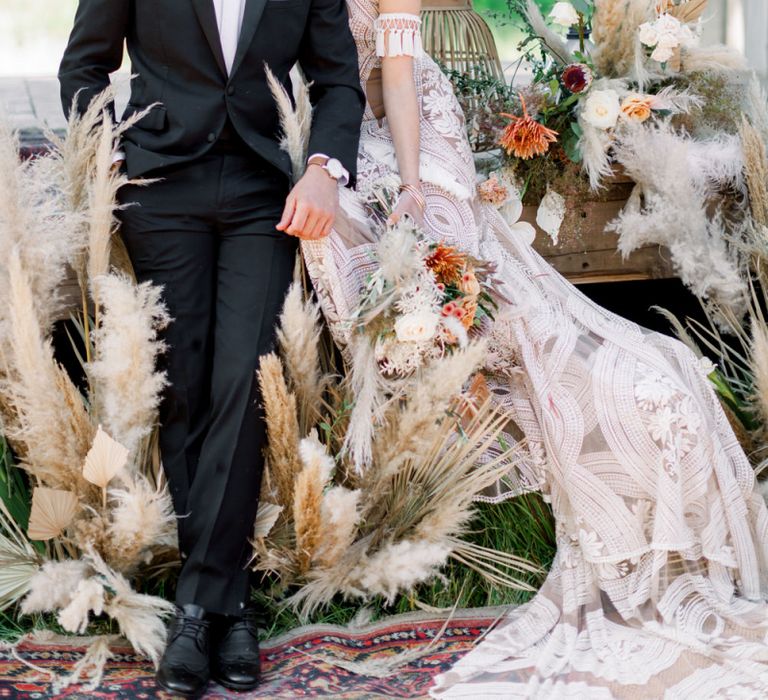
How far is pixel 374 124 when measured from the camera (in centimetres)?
286

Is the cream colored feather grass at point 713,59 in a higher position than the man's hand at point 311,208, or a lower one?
higher

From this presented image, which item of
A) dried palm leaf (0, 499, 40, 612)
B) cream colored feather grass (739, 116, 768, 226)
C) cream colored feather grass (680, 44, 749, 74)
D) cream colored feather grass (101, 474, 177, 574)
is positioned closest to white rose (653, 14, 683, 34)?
cream colored feather grass (680, 44, 749, 74)

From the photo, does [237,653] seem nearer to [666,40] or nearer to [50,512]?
[50,512]

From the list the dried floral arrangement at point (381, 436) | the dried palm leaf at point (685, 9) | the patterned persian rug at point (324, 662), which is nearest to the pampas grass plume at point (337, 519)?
the dried floral arrangement at point (381, 436)

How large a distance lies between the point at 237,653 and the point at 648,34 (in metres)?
1.99

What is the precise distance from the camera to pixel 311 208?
2.38 metres

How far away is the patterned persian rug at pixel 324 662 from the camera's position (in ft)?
7.22

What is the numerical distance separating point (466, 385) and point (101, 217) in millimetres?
984

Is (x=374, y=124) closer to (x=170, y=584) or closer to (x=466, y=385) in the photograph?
(x=466, y=385)

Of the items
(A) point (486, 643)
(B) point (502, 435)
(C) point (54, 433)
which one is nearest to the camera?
(C) point (54, 433)

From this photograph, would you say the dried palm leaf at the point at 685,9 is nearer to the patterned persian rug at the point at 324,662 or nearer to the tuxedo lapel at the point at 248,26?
the tuxedo lapel at the point at 248,26

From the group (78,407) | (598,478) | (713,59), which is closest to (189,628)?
(78,407)

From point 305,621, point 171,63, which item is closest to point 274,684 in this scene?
point 305,621

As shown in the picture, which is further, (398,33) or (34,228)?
(398,33)
